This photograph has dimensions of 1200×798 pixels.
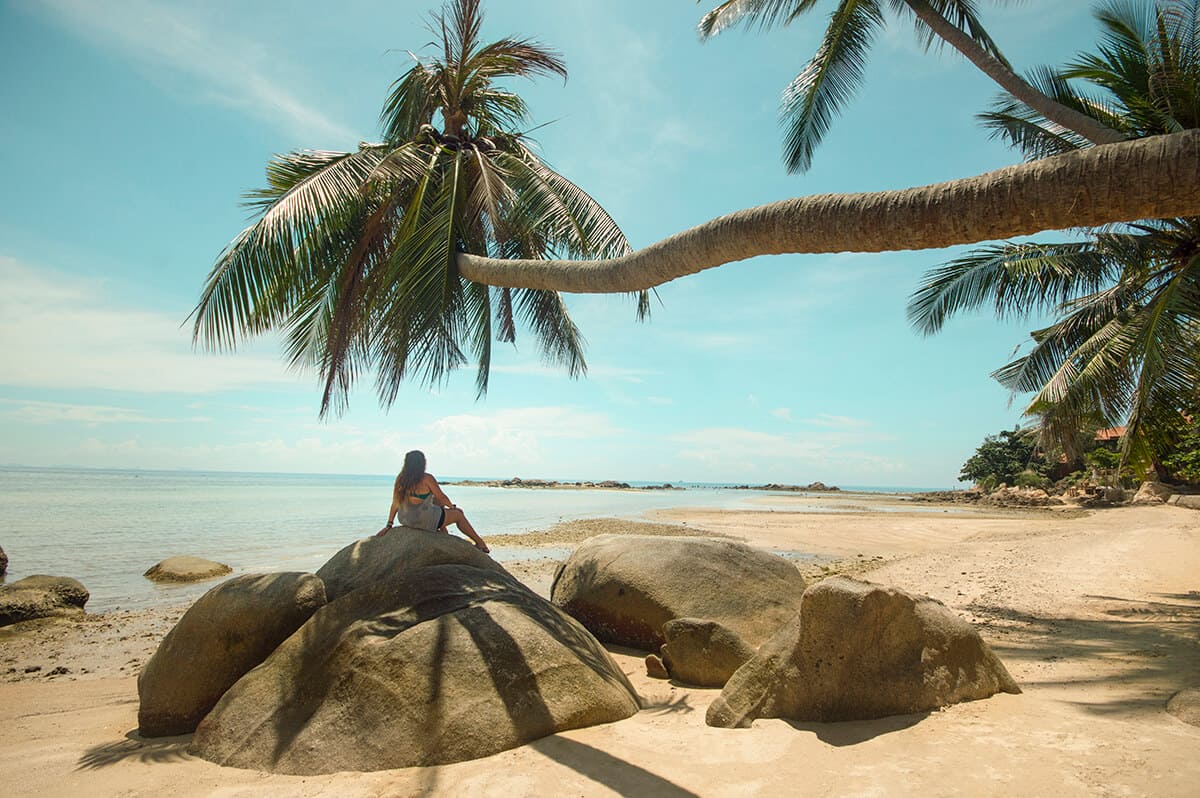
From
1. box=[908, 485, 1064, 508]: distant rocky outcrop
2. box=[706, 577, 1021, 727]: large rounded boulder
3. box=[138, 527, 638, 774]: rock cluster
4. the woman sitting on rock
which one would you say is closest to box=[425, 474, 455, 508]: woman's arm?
the woman sitting on rock

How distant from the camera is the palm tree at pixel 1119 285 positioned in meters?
7.37

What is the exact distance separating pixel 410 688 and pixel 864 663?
2865mm

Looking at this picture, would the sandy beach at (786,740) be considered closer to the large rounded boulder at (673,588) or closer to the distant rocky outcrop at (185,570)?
the large rounded boulder at (673,588)

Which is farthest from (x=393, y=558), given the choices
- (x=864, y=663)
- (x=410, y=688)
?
(x=864, y=663)

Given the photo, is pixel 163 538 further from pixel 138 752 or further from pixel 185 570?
pixel 138 752

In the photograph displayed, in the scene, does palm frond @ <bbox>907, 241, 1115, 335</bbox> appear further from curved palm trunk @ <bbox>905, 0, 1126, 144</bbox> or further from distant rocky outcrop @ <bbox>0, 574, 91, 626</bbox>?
distant rocky outcrop @ <bbox>0, 574, 91, 626</bbox>

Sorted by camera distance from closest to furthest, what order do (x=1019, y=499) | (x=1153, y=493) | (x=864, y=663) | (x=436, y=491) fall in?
(x=864, y=663) → (x=436, y=491) → (x=1153, y=493) → (x=1019, y=499)

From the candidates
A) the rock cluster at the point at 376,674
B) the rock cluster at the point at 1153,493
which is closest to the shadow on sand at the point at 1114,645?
the rock cluster at the point at 376,674

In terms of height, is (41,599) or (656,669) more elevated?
(656,669)

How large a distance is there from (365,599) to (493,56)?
7384 millimetres

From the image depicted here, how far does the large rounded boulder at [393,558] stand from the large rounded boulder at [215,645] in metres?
0.55

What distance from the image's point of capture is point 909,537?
18.4 metres

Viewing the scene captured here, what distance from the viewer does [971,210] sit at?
119 inches

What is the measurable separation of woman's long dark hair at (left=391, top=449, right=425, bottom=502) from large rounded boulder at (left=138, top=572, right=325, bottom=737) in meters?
1.65
